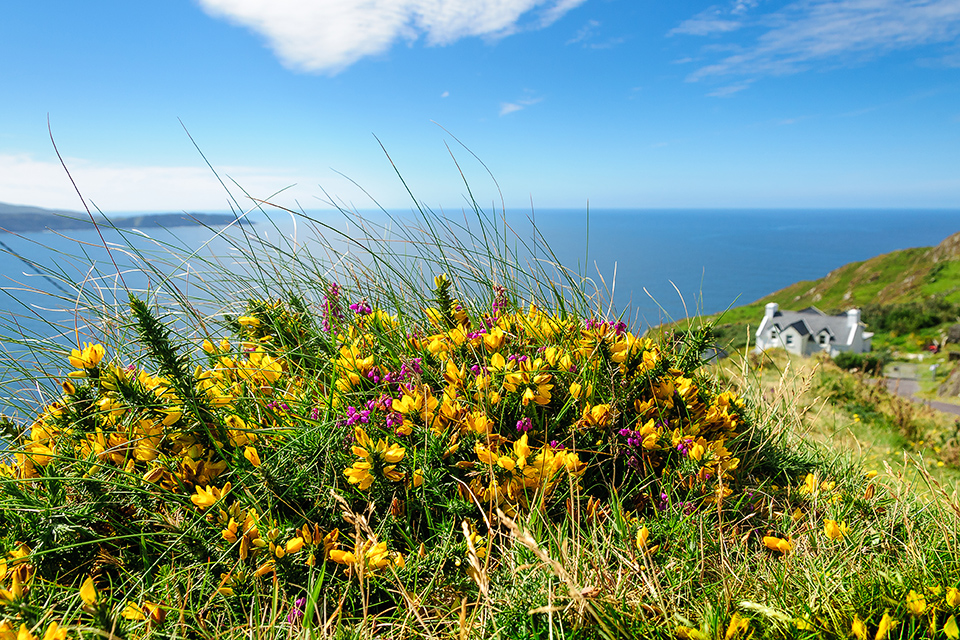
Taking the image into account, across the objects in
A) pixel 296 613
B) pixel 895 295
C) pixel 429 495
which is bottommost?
pixel 895 295

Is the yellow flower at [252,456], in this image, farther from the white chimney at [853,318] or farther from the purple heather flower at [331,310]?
the white chimney at [853,318]

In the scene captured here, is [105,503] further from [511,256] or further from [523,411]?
[511,256]

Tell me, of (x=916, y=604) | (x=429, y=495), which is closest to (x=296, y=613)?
(x=429, y=495)

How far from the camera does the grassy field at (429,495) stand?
1318 mm

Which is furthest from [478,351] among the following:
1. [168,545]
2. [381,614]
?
[168,545]

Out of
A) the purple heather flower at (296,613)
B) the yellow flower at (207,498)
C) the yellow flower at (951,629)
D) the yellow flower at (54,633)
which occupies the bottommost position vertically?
the purple heather flower at (296,613)

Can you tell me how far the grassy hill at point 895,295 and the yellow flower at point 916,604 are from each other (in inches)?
1464

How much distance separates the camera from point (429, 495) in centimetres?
166

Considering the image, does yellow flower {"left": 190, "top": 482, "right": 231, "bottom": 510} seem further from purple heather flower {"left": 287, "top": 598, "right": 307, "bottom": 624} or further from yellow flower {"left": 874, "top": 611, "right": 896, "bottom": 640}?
yellow flower {"left": 874, "top": 611, "right": 896, "bottom": 640}

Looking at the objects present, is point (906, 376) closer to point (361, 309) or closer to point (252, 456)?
point (361, 309)

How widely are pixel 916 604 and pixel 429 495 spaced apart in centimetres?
141

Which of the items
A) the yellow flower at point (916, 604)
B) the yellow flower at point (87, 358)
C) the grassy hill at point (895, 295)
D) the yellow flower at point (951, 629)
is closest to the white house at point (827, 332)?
the grassy hill at point (895, 295)

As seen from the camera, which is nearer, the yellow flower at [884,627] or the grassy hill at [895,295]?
the yellow flower at [884,627]

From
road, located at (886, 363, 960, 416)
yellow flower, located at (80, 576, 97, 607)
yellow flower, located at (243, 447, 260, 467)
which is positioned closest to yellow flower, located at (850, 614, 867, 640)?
yellow flower, located at (243, 447, 260, 467)
